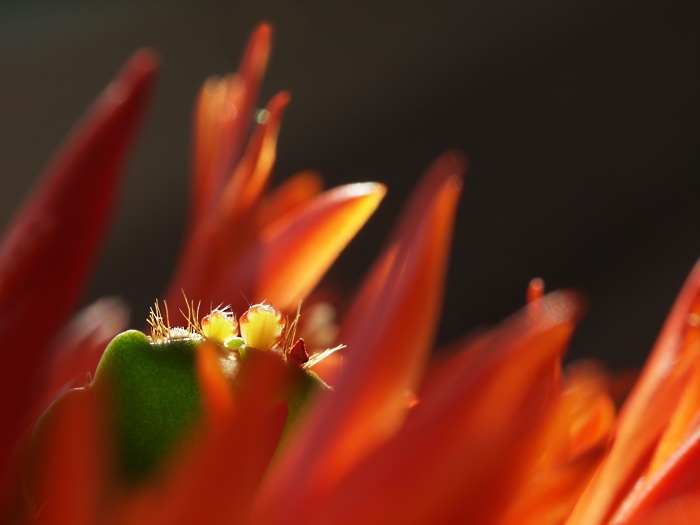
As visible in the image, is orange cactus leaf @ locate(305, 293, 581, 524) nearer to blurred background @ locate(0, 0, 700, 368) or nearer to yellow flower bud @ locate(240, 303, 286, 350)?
yellow flower bud @ locate(240, 303, 286, 350)

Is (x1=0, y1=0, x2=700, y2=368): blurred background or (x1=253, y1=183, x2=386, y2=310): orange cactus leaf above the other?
(x1=0, y1=0, x2=700, y2=368): blurred background

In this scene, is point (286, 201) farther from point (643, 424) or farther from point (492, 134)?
point (492, 134)

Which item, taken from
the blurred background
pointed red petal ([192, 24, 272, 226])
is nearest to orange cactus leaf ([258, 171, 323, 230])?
pointed red petal ([192, 24, 272, 226])

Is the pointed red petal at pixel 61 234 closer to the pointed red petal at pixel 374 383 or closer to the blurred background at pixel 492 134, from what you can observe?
the pointed red petal at pixel 374 383

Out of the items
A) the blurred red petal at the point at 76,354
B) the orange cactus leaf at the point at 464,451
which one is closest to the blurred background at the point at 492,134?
the blurred red petal at the point at 76,354

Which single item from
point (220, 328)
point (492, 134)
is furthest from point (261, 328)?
point (492, 134)

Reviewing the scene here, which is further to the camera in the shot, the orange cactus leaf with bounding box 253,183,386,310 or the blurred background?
the blurred background

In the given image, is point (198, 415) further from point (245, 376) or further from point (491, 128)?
point (491, 128)
